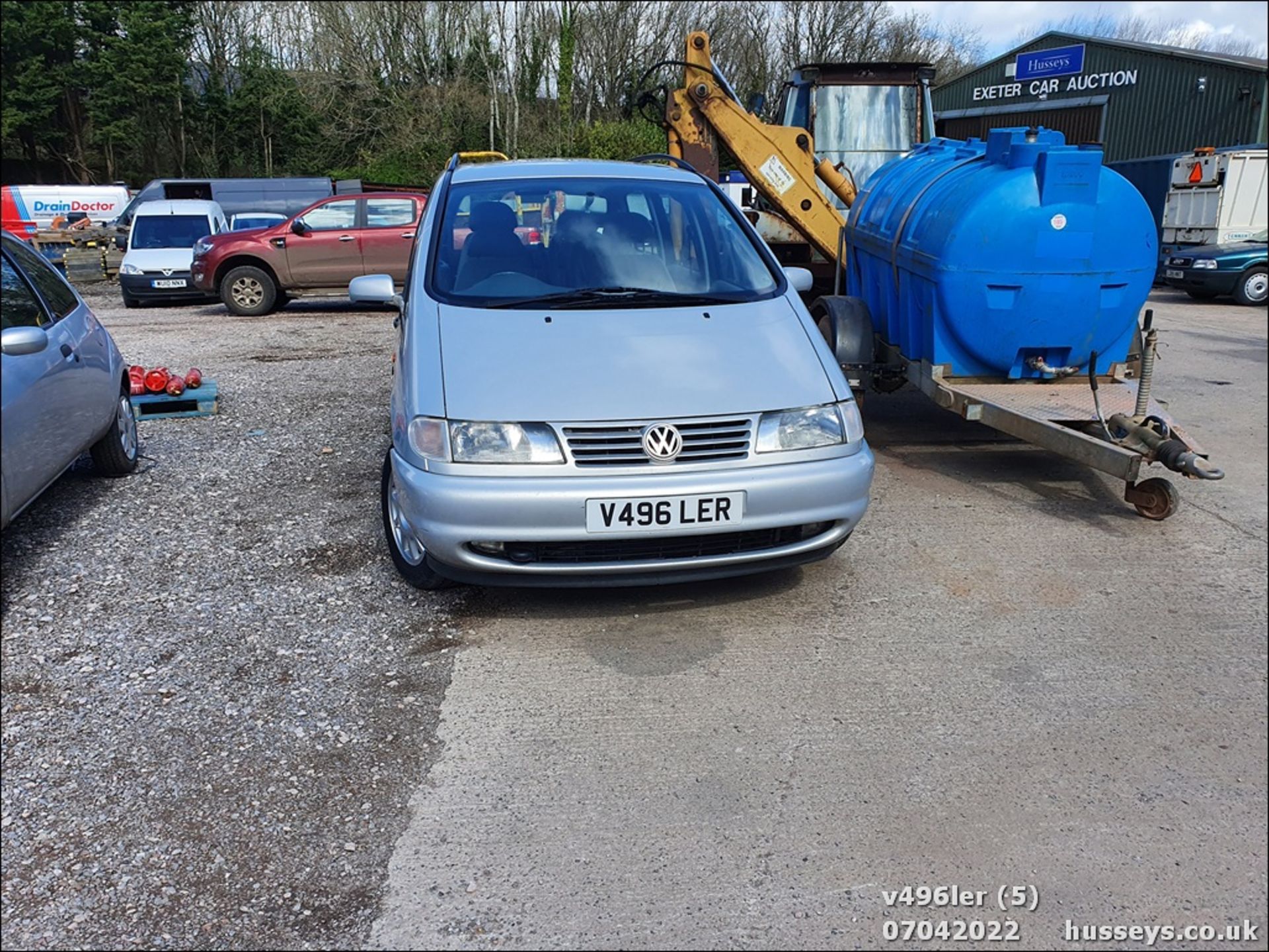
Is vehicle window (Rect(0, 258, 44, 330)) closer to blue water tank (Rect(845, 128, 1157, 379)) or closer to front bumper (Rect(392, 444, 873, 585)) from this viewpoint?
front bumper (Rect(392, 444, 873, 585))

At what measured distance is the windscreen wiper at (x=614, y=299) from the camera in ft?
14.4

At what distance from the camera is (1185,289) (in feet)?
53.4

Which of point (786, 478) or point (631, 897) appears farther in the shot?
point (786, 478)

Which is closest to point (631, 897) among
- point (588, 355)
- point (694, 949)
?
point (694, 949)

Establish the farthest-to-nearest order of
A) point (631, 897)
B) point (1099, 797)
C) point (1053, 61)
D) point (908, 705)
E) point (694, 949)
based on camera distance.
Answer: point (1053, 61), point (908, 705), point (1099, 797), point (631, 897), point (694, 949)

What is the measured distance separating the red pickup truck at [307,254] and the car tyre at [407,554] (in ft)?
35.8

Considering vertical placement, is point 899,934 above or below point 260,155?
below

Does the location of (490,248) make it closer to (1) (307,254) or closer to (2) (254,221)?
(1) (307,254)

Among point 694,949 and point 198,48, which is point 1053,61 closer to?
point 694,949

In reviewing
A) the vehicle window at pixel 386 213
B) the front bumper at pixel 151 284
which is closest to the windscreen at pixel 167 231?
the front bumper at pixel 151 284

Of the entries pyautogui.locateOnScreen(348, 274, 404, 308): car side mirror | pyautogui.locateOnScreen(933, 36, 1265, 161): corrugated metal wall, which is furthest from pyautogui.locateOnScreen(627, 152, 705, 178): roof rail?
pyautogui.locateOnScreen(933, 36, 1265, 161): corrugated metal wall

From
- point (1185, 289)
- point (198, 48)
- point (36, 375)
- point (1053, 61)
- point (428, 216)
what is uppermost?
point (198, 48)

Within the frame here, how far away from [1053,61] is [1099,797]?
53.4 feet

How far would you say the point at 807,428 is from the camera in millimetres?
3820
